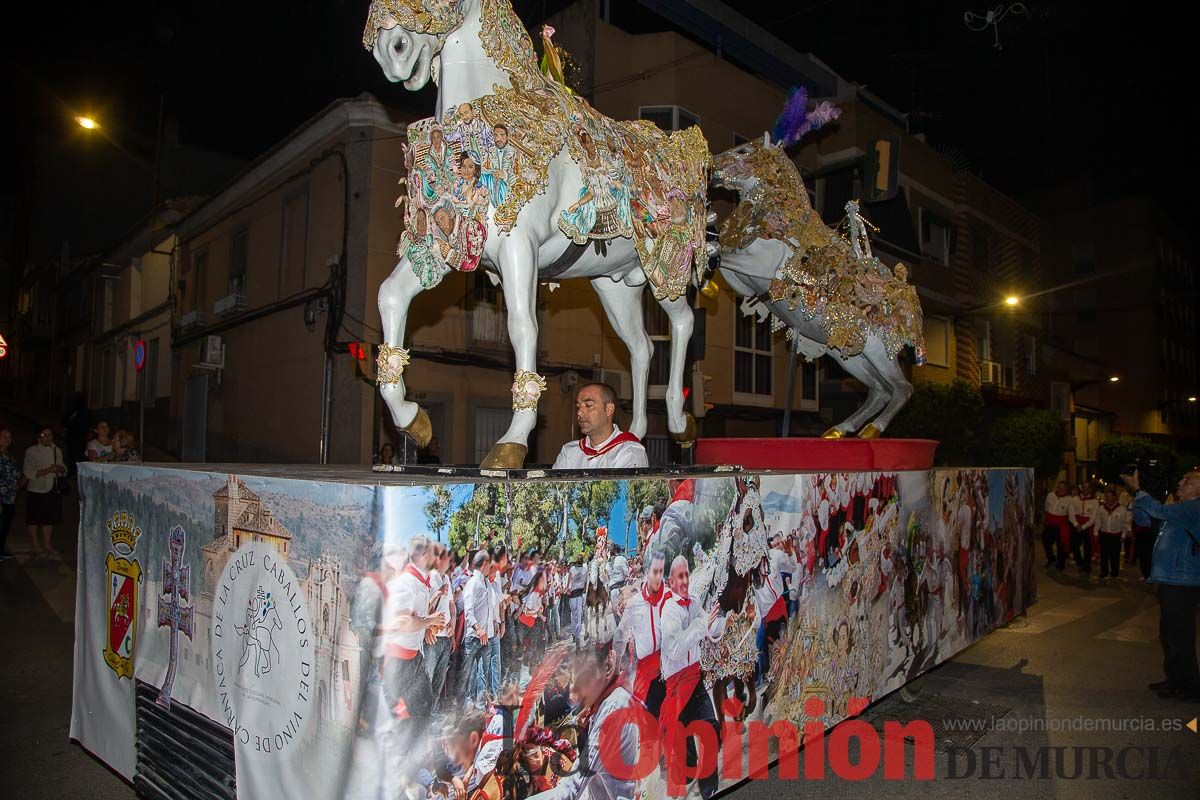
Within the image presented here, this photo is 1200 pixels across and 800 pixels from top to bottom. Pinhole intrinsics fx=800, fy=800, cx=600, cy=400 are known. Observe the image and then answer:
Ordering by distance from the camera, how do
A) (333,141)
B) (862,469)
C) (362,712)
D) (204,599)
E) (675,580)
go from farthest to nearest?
(333,141) < (862,469) < (675,580) < (204,599) < (362,712)

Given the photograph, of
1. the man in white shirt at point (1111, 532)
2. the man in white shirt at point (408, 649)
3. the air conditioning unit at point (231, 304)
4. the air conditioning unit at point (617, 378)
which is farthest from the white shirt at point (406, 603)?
the air conditioning unit at point (231, 304)

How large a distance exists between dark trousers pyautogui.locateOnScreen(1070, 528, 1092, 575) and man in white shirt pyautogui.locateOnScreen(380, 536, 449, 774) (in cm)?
1377

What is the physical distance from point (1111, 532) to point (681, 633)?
12.3m

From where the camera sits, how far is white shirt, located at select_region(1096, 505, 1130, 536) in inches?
492

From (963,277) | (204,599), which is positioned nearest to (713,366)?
(963,277)

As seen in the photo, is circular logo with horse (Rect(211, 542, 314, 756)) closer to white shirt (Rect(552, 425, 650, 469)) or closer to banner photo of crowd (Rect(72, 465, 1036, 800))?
banner photo of crowd (Rect(72, 465, 1036, 800))

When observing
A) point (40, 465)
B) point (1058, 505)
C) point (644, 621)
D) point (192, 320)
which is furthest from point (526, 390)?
point (192, 320)

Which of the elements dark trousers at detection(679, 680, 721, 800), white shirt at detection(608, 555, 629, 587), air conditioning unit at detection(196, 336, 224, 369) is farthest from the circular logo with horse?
air conditioning unit at detection(196, 336, 224, 369)

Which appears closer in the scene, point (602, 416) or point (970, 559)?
point (602, 416)

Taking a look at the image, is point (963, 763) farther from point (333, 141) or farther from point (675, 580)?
point (333, 141)

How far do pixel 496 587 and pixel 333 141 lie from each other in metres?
13.4

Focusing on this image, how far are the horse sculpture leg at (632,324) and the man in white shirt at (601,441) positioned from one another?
58 cm

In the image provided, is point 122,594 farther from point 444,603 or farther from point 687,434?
point 687,434

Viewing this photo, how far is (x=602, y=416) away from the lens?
3.74 metres
